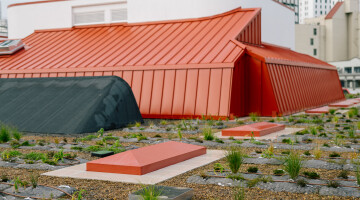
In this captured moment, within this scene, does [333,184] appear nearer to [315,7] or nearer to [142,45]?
[142,45]

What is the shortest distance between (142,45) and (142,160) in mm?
14802

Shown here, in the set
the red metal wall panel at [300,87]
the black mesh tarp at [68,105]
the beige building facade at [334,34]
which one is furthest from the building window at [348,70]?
the black mesh tarp at [68,105]

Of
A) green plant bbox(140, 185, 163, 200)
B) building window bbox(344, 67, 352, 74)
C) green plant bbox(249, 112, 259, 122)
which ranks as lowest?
green plant bbox(140, 185, 163, 200)

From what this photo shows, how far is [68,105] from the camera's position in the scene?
14.0 meters

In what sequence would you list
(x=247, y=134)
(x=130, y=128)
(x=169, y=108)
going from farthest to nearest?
1. (x=169, y=108)
2. (x=130, y=128)
3. (x=247, y=134)

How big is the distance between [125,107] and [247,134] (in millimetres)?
5149

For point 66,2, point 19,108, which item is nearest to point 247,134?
point 19,108

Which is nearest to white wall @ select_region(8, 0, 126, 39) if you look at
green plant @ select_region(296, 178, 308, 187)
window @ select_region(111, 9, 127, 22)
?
window @ select_region(111, 9, 127, 22)

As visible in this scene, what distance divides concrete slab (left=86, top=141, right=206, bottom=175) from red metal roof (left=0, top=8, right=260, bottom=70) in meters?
9.20

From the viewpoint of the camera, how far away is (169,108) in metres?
17.4

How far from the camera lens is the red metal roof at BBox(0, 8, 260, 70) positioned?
1872cm

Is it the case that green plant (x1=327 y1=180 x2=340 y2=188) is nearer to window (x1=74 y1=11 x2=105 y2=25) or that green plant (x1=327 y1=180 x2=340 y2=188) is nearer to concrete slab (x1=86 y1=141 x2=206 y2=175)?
concrete slab (x1=86 y1=141 x2=206 y2=175)

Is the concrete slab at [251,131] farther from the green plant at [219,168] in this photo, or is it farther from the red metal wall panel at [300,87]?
the red metal wall panel at [300,87]

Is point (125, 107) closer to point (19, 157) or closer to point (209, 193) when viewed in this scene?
point (19, 157)
